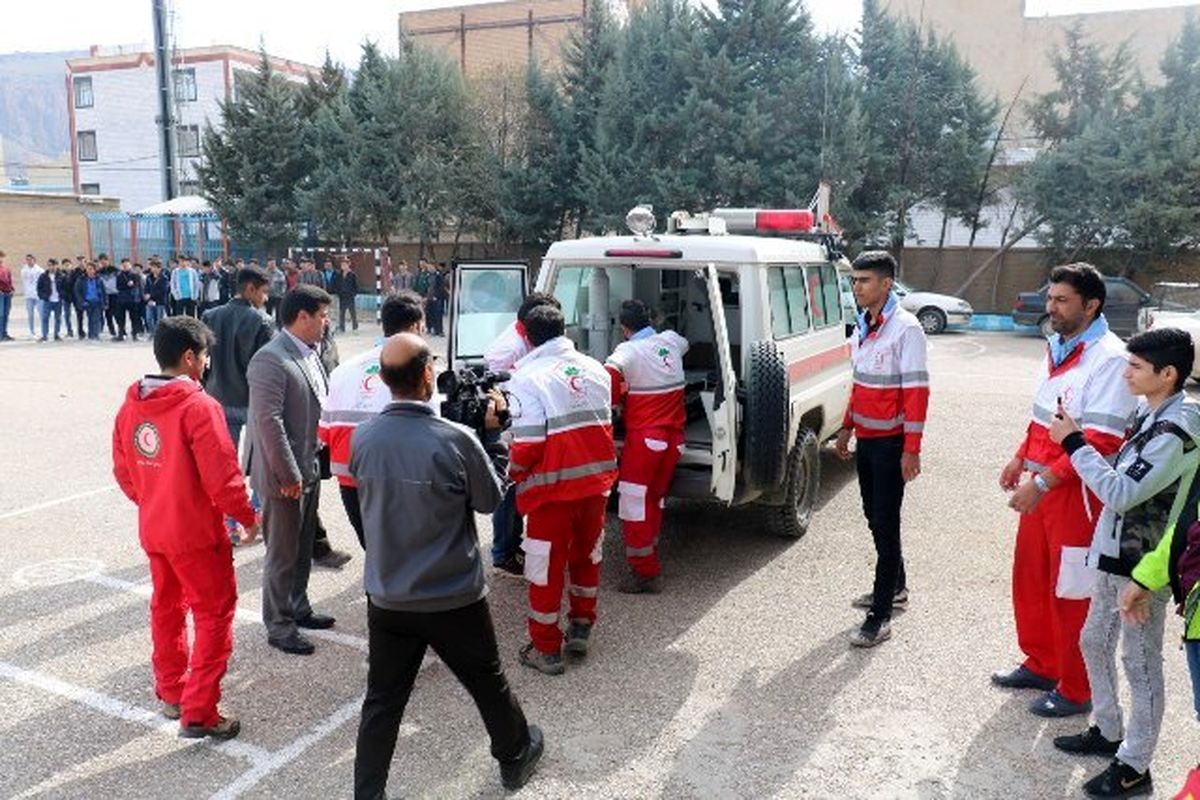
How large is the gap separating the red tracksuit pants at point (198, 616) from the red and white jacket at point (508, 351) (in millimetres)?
2128

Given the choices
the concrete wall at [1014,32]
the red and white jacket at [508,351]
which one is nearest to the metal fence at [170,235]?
the concrete wall at [1014,32]

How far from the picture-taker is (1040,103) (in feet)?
87.5

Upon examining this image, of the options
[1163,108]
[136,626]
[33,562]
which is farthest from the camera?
→ [1163,108]

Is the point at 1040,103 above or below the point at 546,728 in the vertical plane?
above

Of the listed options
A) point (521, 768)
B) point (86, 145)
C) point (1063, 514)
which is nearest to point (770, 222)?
point (1063, 514)

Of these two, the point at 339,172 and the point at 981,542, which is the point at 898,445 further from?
the point at 339,172

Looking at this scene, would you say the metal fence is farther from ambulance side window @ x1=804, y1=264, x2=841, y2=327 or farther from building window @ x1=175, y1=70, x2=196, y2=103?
ambulance side window @ x1=804, y1=264, x2=841, y2=327

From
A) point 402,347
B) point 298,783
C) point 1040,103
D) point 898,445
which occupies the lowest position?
point 298,783

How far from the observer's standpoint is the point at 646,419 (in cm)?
547

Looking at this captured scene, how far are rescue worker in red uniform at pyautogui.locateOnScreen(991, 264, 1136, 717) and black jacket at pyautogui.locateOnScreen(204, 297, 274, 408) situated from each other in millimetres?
4639

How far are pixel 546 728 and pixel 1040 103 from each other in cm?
2773

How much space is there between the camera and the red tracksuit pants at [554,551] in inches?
178

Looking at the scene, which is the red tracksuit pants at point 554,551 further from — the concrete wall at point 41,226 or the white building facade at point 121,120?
the white building facade at point 121,120

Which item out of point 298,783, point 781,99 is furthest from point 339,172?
point 298,783
